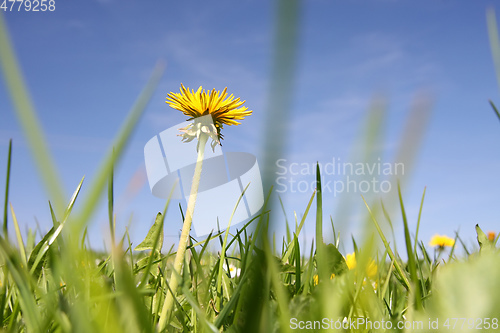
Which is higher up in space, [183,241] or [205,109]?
[205,109]

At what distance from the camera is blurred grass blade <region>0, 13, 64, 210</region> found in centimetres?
27

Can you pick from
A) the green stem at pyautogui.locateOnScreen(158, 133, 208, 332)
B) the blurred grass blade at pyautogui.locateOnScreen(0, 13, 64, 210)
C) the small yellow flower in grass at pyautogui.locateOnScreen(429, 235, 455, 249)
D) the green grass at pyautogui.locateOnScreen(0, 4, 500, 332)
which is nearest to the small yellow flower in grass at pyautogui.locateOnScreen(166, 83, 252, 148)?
the green stem at pyautogui.locateOnScreen(158, 133, 208, 332)

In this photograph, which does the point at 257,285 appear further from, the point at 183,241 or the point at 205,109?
the point at 205,109

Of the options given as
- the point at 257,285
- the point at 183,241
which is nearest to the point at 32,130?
the point at 257,285

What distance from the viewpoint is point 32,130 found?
0.88 ft

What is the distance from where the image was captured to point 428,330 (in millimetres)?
580

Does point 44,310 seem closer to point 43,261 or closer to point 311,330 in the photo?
point 43,261

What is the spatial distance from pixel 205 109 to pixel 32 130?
914mm

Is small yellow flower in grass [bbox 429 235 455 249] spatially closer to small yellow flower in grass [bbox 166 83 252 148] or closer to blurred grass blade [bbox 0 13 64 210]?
small yellow flower in grass [bbox 166 83 252 148]

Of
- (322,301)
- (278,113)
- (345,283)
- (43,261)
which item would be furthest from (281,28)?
(43,261)

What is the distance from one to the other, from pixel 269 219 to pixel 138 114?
0.18 meters

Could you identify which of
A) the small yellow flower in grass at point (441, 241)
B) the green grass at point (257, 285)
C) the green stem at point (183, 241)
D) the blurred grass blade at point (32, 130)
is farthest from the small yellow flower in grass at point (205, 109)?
the small yellow flower in grass at point (441, 241)

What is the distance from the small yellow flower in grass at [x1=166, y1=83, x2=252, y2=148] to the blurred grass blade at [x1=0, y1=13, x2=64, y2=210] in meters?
0.85

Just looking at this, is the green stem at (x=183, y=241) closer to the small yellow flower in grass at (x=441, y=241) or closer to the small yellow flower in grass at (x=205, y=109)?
the small yellow flower in grass at (x=205, y=109)
